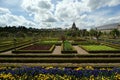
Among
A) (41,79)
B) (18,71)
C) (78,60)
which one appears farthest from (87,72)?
(78,60)

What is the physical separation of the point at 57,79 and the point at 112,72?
201 centimetres

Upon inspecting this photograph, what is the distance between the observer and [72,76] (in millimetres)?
5453

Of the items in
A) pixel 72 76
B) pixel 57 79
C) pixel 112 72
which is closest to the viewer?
pixel 57 79

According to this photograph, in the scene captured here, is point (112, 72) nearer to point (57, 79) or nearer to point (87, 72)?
point (87, 72)

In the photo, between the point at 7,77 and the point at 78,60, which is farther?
the point at 78,60

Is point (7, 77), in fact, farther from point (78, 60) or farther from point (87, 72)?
point (78, 60)

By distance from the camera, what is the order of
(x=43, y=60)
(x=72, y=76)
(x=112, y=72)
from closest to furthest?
1. (x=72, y=76)
2. (x=112, y=72)
3. (x=43, y=60)

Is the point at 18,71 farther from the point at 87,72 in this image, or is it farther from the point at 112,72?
the point at 112,72

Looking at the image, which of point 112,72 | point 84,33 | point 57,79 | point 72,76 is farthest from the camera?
point 84,33

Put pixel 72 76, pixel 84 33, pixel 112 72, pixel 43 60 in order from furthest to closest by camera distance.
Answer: pixel 84 33
pixel 43 60
pixel 112 72
pixel 72 76

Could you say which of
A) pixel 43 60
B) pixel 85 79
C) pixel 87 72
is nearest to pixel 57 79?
pixel 85 79

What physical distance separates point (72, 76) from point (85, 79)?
1.73ft

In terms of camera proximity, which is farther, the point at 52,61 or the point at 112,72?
the point at 52,61

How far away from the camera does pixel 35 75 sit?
5.69 meters
